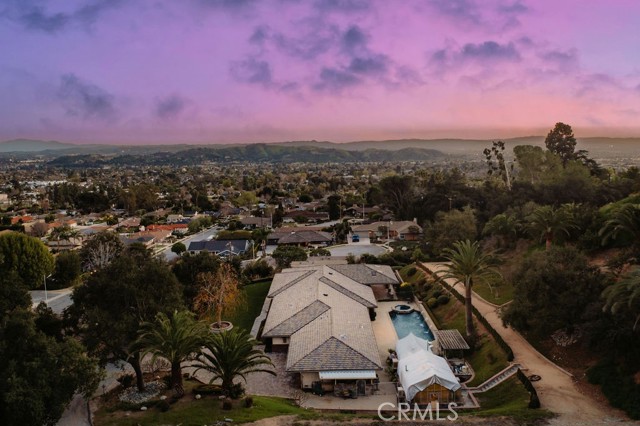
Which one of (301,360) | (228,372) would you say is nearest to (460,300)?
(301,360)

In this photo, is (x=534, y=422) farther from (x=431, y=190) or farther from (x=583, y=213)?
(x=431, y=190)

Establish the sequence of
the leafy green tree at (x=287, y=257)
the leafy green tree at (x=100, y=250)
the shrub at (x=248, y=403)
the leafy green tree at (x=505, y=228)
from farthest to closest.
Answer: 1. the leafy green tree at (x=100, y=250)
2. the leafy green tree at (x=287, y=257)
3. the leafy green tree at (x=505, y=228)
4. the shrub at (x=248, y=403)

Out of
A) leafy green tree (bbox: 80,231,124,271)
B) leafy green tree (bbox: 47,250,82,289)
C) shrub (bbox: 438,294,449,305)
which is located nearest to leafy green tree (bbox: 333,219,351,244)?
leafy green tree (bbox: 80,231,124,271)

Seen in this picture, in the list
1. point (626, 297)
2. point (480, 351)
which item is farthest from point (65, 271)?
point (626, 297)

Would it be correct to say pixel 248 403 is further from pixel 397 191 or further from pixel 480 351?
Answer: pixel 397 191

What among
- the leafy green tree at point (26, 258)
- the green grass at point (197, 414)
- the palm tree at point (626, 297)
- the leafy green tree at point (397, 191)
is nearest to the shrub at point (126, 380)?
the green grass at point (197, 414)

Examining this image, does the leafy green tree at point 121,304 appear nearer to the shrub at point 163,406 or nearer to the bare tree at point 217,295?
the shrub at point 163,406

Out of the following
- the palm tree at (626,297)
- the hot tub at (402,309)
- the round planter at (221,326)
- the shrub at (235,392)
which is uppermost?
the palm tree at (626,297)
